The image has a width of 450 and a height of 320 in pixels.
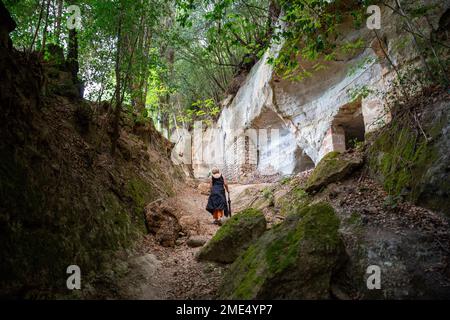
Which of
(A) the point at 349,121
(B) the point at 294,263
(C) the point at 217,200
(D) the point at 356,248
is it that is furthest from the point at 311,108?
(B) the point at 294,263

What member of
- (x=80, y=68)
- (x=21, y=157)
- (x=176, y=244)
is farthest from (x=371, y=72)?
(x=21, y=157)

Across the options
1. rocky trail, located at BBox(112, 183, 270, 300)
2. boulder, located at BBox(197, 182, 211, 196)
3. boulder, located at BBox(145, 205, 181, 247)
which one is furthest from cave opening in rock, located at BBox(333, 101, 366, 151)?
rocky trail, located at BBox(112, 183, 270, 300)

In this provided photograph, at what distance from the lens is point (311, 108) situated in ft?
37.1

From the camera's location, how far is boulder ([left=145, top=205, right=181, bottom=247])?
561 cm

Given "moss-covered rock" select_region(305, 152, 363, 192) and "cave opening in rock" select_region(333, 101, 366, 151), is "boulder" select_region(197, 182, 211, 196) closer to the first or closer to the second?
"cave opening in rock" select_region(333, 101, 366, 151)

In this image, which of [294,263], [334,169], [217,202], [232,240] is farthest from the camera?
[217,202]

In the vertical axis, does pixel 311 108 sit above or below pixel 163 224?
above

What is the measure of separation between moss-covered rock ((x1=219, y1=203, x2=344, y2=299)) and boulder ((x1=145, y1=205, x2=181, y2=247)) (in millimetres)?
2300

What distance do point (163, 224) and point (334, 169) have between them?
12.3 ft

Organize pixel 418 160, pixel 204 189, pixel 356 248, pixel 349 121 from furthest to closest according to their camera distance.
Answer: pixel 204 189, pixel 349 121, pixel 418 160, pixel 356 248

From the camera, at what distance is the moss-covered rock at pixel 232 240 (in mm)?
4551

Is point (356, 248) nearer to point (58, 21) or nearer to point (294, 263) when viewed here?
point (294, 263)

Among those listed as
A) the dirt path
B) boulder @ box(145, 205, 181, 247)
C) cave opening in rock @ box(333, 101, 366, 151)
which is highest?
cave opening in rock @ box(333, 101, 366, 151)

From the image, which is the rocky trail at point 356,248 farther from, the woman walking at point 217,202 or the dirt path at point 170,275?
the woman walking at point 217,202
